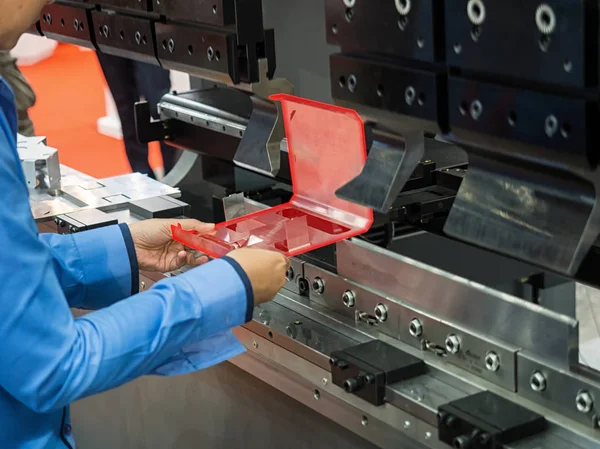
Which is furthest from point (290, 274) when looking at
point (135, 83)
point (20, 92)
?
point (135, 83)

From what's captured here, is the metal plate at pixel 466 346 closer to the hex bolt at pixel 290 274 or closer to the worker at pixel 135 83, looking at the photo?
the hex bolt at pixel 290 274

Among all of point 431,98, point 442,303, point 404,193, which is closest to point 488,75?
point 431,98

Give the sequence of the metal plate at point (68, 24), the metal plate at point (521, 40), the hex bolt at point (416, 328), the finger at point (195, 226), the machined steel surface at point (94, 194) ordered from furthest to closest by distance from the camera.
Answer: the machined steel surface at point (94, 194) → the metal plate at point (68, 24) → the finger at point (195, 226) → the hex bolt at point (416, 328) → the metal plate at point (521, 40)

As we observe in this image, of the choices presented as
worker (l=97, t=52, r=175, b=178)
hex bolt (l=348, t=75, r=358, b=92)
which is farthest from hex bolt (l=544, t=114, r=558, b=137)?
worker (l=97, t=52, r=175, b=178)

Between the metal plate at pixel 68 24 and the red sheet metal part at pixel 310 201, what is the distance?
639 mm

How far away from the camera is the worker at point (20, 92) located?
3.30m

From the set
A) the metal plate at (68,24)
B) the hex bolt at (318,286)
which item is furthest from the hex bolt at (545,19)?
the metal plate at (68,24)

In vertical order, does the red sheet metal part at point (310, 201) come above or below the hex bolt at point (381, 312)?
above

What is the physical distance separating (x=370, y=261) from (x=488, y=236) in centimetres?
A: 32

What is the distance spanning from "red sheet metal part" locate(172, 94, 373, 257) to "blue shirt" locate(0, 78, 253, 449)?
0.28 metres

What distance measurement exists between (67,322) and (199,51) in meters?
0.67

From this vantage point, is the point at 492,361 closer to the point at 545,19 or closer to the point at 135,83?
the point at 545,19

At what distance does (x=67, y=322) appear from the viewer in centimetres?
121

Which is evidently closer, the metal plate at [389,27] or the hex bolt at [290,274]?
the metal plate at [389,27]
